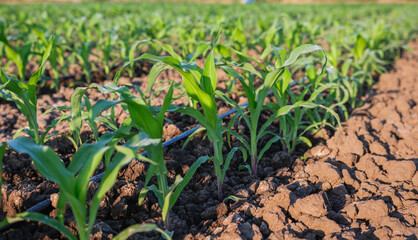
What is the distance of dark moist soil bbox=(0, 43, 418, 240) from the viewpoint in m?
1.44

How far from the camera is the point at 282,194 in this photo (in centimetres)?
162

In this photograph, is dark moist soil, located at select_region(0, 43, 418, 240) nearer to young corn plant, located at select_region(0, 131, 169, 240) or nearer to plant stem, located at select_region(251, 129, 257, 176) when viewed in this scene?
plant stem, located at select_region(251, 129, 257, 176)

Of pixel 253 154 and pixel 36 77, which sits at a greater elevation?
pixel 36 77

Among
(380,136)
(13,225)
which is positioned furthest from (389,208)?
(13,225)

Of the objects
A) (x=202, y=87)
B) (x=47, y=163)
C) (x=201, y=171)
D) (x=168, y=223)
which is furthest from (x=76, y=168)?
(x=201, y=171)

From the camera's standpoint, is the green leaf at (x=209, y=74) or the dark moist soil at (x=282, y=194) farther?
the green leaf at (x=209, y=74)

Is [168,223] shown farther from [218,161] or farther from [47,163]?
[47,163]

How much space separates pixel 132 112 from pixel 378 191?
49.3 inches

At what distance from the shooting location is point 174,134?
7.57ft

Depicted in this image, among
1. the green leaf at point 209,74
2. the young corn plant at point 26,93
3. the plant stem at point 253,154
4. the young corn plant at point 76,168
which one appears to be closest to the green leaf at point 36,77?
the young corn plant at point 26,93

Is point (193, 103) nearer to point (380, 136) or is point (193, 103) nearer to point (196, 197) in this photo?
point (196, 197)

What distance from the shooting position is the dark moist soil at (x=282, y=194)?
4.73 ft

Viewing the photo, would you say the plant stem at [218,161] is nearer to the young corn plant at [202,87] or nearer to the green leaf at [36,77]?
the young corn plant at [202,87]

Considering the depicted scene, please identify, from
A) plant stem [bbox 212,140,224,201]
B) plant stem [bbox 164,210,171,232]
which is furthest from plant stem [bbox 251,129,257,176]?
plant stem [bbox 164,210,171,232]
